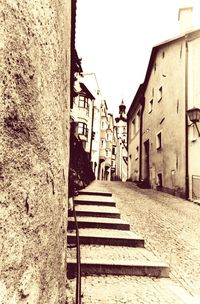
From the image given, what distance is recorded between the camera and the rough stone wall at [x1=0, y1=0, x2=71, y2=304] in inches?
43.1

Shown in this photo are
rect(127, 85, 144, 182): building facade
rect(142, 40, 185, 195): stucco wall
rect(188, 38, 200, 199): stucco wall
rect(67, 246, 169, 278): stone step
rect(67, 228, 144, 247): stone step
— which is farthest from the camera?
rect(127, 85, 144, 182): building facade

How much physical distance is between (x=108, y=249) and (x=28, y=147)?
3.76 m

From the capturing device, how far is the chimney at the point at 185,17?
50.6ft

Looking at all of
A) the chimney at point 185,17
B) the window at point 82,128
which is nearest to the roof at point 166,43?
the chimney at point 185,17

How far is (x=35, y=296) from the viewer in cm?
140

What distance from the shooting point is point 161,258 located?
457 centimetres

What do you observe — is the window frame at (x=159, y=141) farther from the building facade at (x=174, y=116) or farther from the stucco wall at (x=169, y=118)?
the stucco wall at (x=169, y=118)

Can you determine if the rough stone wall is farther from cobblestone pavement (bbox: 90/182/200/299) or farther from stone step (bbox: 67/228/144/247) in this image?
stone step (bbox: 67/228/144/247)

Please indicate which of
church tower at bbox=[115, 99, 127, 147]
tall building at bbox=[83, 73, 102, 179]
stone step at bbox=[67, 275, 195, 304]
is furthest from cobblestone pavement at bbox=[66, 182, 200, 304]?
church tower at bbox=[115, 99, 127, 147]

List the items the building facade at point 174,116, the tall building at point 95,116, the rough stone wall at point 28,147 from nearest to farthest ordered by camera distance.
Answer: the rough stone wall at point 28,147, the building facade at point 174,116, the tall building at point 95,116

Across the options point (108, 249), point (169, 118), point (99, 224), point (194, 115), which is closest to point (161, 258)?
point (108, 249)

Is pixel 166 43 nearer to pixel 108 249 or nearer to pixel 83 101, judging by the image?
pixel 108 249

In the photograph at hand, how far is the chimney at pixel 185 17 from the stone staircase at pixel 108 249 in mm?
12289

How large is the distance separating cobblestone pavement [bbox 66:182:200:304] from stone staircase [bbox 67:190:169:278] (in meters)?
0.13
